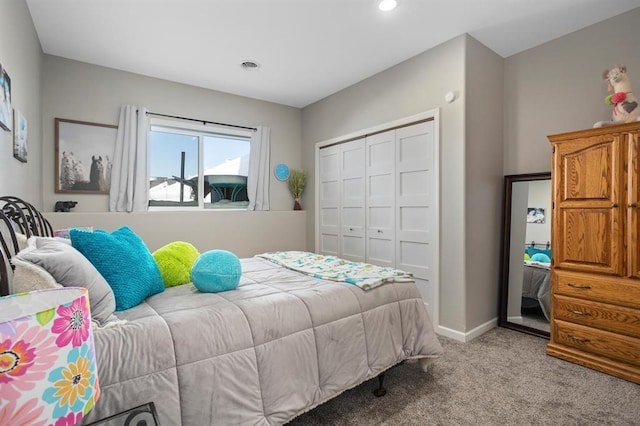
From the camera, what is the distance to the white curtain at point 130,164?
349 cm

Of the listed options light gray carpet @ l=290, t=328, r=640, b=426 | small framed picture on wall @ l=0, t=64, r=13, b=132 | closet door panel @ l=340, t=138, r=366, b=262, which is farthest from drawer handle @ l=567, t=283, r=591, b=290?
small framed picture on wall @ l=0, t=64, r=13, b=132

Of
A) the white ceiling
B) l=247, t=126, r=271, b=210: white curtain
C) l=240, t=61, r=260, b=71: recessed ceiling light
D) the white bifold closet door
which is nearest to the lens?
the white ceiling

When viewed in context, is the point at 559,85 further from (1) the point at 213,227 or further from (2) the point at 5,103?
(2) the point at 5,103

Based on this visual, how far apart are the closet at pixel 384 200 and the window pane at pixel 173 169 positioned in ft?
5.59

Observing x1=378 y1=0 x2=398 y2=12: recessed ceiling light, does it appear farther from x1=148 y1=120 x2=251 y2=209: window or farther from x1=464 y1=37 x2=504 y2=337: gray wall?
x1=148 y1=120 x2=251 y2=209: window

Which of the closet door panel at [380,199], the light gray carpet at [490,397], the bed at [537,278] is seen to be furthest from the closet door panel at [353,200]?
the light gray carpet at [490,397]

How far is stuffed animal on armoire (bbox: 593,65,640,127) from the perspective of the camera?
233cm

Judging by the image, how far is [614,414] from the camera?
71.0 inches

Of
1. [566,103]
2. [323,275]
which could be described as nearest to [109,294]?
[323,275]

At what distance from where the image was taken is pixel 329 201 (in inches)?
175

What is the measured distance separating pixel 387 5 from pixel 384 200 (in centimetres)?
186

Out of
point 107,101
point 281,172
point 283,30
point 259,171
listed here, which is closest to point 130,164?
point 107,101

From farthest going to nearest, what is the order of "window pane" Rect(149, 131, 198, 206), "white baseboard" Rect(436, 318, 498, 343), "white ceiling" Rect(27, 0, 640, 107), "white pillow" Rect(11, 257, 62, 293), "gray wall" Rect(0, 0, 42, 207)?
"window pane" Rect(149, 131, 198, 206)
"white baseboard" Rect(436, 318, 498, 343)
"white ceiling" Rect(27, 0, 640, 107)
"gray wall" Rect(0, 0, 42, 207)
"white pillow" Rect(11, 257, 62, 293)

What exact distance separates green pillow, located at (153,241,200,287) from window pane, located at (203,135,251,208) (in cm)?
222
